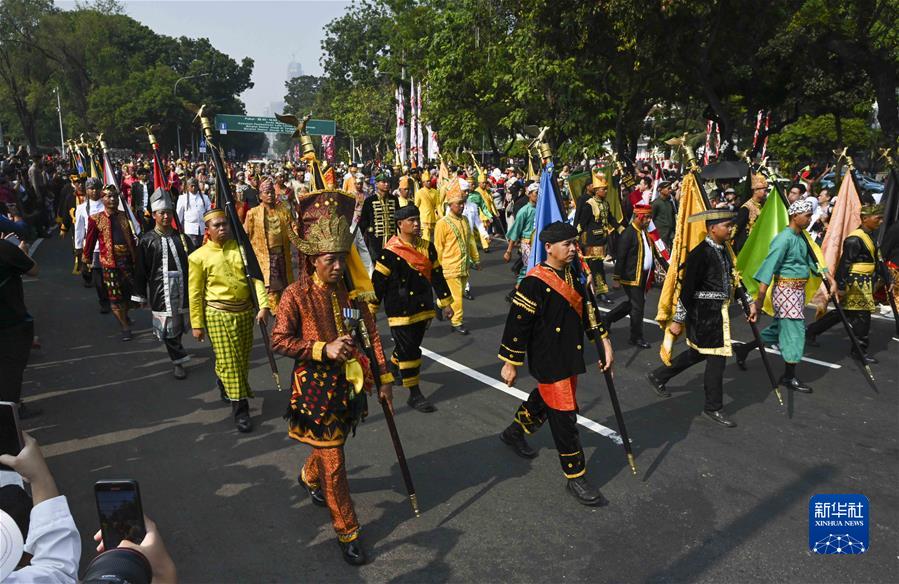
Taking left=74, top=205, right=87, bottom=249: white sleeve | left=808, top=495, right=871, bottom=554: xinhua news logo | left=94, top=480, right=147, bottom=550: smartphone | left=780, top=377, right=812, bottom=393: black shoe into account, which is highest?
left=74, top=205, right=87, bottom=249: white sleeve

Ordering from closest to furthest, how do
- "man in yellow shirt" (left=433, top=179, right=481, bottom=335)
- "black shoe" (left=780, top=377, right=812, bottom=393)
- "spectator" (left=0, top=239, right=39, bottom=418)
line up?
"spectator" (left=0, top=239, right=39, bottom=418) → "black shoe" (left=780, top=377, right=812, bottom=393) → "man in yellow shirt" (left=433, top=179, right=481, bottom=335)

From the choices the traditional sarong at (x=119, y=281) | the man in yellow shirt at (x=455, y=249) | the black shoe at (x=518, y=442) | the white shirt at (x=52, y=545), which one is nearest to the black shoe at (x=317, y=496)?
the black shoe at (x=518, y=442)

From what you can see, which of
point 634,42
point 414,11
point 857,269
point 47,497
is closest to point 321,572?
point 47,497

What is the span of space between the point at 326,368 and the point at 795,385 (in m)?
5.35

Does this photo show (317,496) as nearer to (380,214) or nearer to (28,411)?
(28,411)

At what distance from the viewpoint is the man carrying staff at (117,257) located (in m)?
8.77

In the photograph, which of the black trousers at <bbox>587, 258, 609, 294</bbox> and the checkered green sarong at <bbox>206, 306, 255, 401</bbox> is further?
the black trousers at <bbox>587, 258, 609, 294</bbox>

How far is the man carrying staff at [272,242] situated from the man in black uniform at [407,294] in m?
2.34

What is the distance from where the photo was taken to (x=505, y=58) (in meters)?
24.1

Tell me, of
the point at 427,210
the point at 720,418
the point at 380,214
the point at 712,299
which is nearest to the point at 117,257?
the point at 380,214

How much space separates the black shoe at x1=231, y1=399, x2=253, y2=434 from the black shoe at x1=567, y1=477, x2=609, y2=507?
2.91 metres

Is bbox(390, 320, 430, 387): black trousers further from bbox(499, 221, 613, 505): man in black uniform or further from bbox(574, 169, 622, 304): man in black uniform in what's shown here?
bbox(574, 169, 622, 304): man in black uniform

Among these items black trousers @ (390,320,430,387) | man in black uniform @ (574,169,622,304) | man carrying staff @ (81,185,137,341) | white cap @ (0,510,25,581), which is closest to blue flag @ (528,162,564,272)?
black trousers @ (390,320,430,387)

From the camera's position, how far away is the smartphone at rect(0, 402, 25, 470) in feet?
6.72
